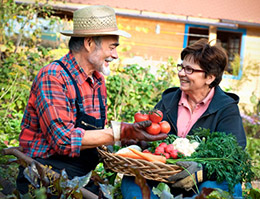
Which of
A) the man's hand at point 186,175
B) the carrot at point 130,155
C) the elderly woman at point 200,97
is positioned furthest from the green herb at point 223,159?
the elderly woman at point 200,97

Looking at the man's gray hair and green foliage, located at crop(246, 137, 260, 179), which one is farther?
green foliage, located at crop(246, 137, 260, 179)

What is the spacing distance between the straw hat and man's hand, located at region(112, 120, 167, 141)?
0.83m

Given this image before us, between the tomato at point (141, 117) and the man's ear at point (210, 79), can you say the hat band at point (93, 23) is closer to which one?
the tomato at point (141, 117)

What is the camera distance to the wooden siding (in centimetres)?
1508

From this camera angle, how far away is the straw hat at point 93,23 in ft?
9.50

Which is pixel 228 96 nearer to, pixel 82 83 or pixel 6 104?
pixel 82 83

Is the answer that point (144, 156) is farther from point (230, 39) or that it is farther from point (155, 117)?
point (230, 39)

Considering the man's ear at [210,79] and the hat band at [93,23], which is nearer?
the hat band at [93,23]

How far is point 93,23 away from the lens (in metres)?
2.91

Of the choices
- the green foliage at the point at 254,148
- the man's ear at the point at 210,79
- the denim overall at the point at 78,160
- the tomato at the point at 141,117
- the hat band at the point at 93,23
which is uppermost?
the hat band at the point at 93,23

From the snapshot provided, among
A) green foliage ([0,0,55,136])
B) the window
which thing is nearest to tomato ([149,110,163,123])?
green foliage ([0,0,55,136])

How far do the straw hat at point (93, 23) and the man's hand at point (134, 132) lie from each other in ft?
2.71

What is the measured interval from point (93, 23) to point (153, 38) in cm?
1266

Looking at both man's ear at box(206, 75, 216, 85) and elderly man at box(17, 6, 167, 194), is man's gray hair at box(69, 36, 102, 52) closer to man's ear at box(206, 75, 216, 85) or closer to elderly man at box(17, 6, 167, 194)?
elderly man at box(17, 6, 167, 194)
